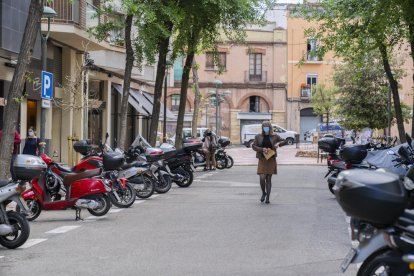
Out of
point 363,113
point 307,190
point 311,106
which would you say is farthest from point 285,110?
point 307,190

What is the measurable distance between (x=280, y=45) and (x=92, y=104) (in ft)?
139

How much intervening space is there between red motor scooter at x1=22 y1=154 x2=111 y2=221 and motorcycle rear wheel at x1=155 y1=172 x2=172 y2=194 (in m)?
5.91

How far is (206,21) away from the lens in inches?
1145

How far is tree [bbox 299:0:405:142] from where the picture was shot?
23.1 meters

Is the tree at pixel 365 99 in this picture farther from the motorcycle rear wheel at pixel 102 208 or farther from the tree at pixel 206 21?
the motorcycle rear wheel at pixel 102 208

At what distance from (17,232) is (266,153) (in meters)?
7.50

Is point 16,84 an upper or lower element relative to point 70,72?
lower

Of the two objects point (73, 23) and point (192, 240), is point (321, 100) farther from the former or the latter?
point (192, 240)

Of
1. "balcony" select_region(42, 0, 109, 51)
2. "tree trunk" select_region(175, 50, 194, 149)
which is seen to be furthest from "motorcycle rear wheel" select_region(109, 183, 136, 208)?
"tree trunk" select_region(175, 50, 194, 149)

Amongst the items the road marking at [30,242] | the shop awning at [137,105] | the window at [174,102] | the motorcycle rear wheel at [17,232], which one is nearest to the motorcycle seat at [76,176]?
the road marking at [30,242]

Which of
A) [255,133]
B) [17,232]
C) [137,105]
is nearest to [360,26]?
[137,105]

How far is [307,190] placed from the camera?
21.6m

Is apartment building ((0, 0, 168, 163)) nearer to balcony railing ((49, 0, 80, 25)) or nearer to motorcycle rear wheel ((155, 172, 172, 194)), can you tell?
balcony railing ((49, 0, 80, 25))

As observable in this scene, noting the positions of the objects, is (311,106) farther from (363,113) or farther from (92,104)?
(92,104)
